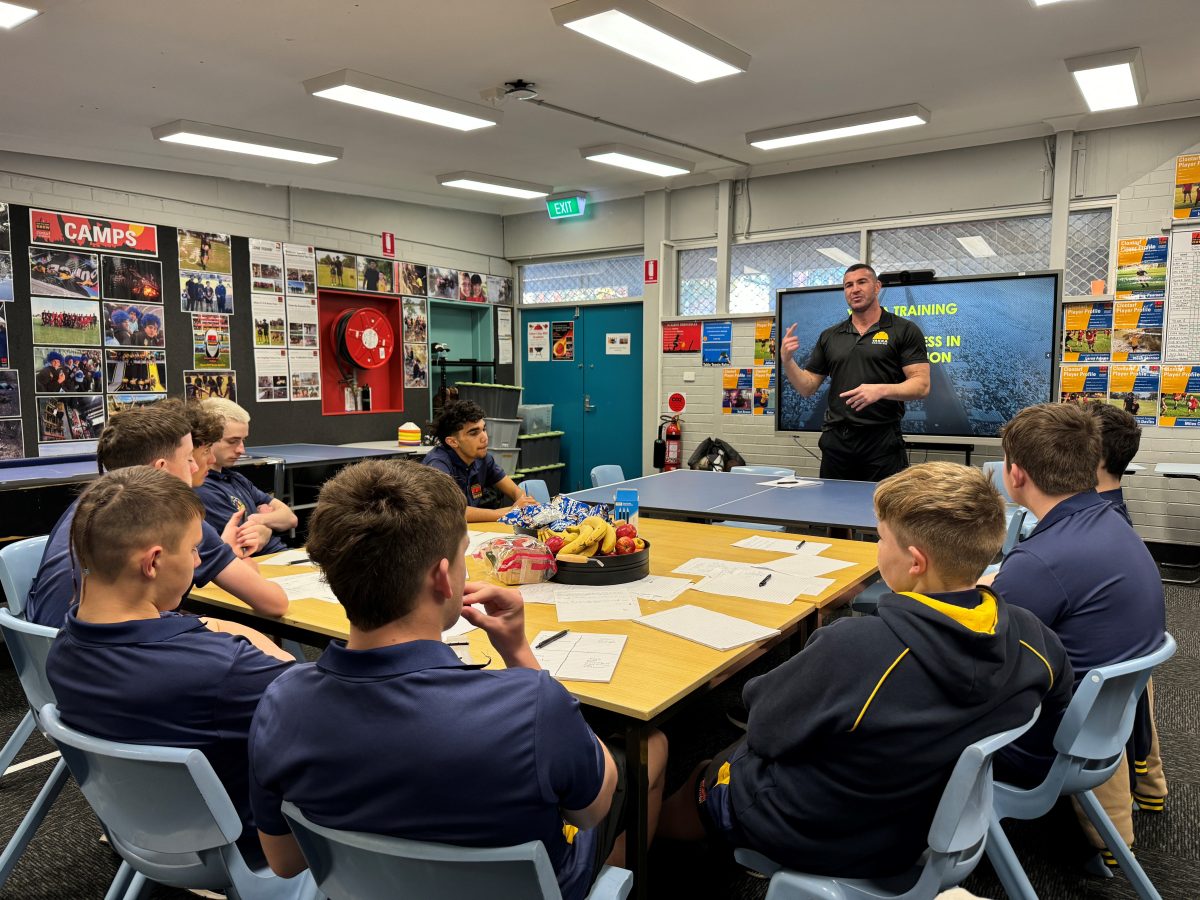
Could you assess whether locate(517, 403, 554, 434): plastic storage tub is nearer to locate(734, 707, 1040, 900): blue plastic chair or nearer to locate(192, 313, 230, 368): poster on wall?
locate(192, 313, 230, 368): poster on wall

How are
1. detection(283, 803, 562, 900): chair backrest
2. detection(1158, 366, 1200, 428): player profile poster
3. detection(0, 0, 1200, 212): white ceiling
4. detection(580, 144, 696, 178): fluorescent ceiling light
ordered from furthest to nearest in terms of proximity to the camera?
detection(580, 144, 696, 178): fluorescent ceiling light → detection(1158, 366, 1200, 428): player profile poster → detection(0, 0, 1200, 212): white ceiling → detection(283, 803, 562, 900): chair backrest

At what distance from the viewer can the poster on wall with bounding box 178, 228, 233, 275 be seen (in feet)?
20.6

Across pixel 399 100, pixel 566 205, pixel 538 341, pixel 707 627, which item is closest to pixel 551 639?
pixel 707 627

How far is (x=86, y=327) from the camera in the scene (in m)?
5.79

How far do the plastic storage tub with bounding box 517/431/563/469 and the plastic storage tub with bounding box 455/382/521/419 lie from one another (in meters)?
0.51

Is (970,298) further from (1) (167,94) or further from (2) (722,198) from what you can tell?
(1) (167,94)

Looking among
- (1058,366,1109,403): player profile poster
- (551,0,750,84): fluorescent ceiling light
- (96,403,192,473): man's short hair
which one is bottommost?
(96,403,192,473): man's short hair

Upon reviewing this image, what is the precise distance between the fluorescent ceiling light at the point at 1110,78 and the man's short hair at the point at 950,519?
4102 mm

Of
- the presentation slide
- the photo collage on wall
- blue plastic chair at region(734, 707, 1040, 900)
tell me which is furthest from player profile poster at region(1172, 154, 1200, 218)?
the photo collage on wall

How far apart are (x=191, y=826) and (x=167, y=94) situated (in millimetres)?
4714

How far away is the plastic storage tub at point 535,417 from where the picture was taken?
8.51 metres

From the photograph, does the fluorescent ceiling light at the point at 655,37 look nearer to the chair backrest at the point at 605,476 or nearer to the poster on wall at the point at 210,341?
the chair backrest at the point at 605,476

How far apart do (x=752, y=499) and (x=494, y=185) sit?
439cm

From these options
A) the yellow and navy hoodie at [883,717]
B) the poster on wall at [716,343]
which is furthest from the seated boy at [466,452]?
the poster on wall at [716,343]
